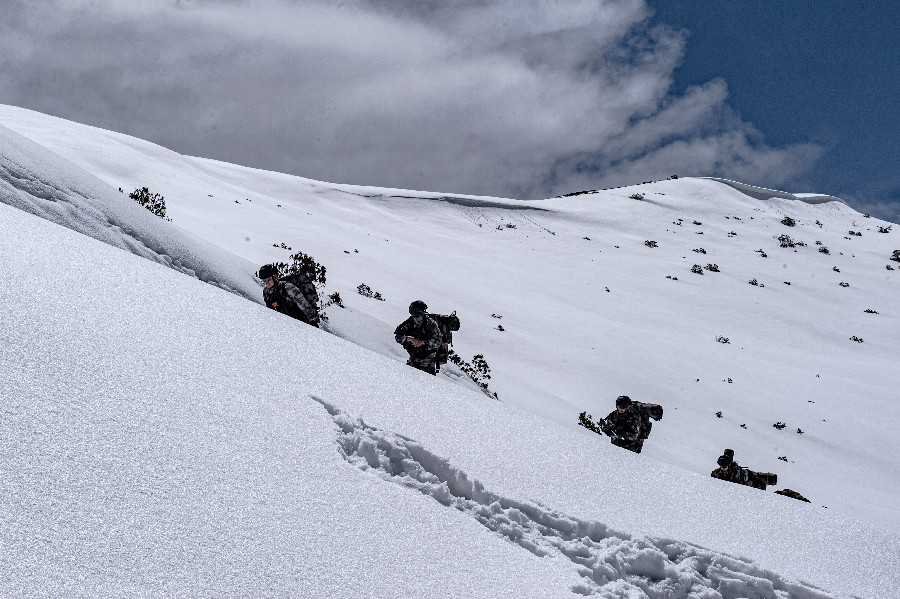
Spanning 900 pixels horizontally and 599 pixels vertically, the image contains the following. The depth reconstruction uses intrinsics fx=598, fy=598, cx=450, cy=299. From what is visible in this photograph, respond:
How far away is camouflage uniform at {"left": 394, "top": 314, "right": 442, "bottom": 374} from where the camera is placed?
22.6 ft

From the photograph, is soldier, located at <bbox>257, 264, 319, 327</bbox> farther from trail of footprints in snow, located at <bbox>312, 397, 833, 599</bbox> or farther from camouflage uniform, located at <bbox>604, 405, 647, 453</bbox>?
camouflage uniform, located at <bbox>604, 405, 647, 453</bbox>

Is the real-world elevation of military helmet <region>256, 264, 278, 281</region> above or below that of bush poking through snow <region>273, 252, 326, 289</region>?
below

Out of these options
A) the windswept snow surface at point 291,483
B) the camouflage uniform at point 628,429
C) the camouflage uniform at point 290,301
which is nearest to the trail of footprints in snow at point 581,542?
the windswept snow surface at point 291,483

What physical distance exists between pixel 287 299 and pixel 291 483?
4.23 m

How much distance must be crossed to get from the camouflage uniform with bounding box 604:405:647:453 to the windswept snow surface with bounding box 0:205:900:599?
6.64 ft

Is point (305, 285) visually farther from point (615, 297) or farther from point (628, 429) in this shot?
point (615, 297)

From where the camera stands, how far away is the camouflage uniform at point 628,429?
6.58 m

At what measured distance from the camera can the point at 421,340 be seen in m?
6.91

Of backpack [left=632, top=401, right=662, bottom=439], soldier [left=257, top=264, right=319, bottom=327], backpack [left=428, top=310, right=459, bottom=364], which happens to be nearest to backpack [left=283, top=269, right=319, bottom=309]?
soldier [left=257, top=264, right=319, bottom=327]

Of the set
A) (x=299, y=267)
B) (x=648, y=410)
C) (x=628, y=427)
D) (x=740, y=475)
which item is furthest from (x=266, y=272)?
(x=740, y=475)

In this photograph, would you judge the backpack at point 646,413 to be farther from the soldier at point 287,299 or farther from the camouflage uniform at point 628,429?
the soldier at point 287,299

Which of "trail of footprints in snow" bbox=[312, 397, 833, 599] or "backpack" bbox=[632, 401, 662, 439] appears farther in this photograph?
"backpack" bbox=[632, 401, 662, 439]

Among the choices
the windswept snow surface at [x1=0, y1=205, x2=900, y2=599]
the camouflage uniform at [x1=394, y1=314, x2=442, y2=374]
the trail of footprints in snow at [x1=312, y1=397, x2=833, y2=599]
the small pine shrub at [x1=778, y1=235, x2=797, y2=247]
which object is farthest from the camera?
the small pine shrub at [x1=778, y1=235, x2=797, y2=247]

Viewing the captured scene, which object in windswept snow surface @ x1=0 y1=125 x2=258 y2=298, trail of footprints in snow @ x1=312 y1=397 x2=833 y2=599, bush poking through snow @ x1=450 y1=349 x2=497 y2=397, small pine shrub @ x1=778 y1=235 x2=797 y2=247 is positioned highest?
small pine shrub @ x1=778 y1=235 x2=797 y2=247
